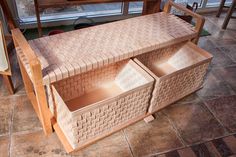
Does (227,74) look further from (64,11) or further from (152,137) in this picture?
(64,11)

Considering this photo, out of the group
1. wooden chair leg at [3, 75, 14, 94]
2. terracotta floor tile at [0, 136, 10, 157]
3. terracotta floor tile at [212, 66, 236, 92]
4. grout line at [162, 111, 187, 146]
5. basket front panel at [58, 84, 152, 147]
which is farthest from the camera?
terracotta floor tile at [212, 66, 236, 92]

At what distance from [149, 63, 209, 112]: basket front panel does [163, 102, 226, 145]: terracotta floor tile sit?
0.08 meters

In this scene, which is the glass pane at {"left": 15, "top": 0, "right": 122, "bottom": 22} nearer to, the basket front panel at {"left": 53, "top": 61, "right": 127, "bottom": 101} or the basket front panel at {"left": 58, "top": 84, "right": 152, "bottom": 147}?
the basket front panel at {"left": 53, "top": 61, "right": 127, "bottom": 101}

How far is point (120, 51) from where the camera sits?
1.22 m

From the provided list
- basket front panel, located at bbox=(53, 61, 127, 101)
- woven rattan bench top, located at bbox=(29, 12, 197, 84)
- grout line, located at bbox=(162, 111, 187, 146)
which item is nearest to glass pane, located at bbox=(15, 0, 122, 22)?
A: woven rattan bench top, located at bbox=(29, 12, 197, 84)

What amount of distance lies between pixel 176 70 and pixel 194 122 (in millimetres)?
356

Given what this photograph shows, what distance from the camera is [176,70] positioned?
1.58 meters

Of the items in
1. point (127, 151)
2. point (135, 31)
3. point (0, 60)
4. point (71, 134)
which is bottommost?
point (127, 151)

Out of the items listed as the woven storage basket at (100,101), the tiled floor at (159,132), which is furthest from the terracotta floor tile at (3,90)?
the woven storage basket at (100,101)

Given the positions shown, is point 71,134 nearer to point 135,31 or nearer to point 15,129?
point 15,129

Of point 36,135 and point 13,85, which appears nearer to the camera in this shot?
point 36,135

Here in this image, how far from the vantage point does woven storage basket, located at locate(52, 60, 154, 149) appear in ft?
3.54

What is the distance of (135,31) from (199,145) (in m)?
0.75

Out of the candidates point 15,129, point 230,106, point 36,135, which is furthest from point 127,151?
point 230,106
